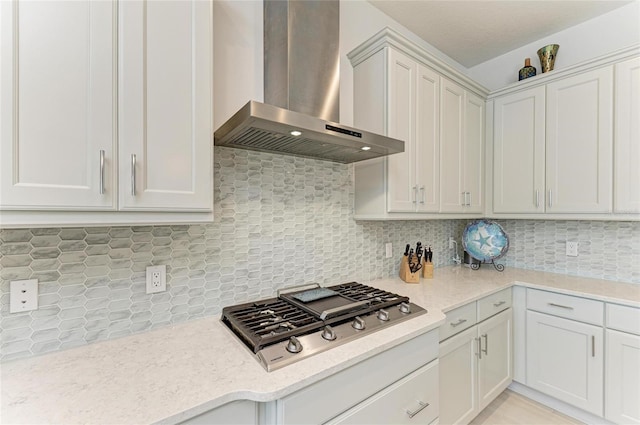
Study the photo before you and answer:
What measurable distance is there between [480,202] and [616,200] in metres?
0.83

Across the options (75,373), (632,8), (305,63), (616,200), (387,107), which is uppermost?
(632,8)

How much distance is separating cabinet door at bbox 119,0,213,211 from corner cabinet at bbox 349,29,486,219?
1.05 metres

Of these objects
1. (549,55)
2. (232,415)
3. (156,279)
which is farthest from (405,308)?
(549,55)

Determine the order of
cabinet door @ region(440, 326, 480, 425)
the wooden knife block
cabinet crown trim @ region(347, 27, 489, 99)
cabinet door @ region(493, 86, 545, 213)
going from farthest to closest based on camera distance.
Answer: cabinet door @ region(493, 86, 545, 213)
the wooden knife block
cabinet crown trim @ region(347, 27, 489, 99)
cabinet door @ region(440, 326, 480, 425)

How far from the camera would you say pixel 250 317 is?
1270 mm

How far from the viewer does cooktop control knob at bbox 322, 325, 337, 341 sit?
1.12 metres

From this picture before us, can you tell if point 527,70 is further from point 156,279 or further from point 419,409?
point 156,279

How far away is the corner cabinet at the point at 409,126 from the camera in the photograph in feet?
5.81

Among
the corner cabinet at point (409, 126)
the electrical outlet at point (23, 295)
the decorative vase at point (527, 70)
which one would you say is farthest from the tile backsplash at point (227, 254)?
the decorative vase at point (527, 70)

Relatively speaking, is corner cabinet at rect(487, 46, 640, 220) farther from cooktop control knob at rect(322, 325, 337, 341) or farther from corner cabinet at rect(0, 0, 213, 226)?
corner cabinet at rect(0, 0, 213, 226)

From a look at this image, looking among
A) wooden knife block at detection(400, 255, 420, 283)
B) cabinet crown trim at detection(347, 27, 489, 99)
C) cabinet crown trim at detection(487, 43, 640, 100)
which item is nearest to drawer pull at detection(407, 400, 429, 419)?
wooden knife block at detection(400, 255, 420, 283)

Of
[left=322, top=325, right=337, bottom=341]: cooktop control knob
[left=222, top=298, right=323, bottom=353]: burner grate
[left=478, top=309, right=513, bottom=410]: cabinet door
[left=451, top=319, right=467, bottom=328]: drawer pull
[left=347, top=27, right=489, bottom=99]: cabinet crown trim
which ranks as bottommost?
[left=478, top=309, right=513, bottom=410]: cabinet door

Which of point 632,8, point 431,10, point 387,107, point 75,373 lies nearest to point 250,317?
point 75,373

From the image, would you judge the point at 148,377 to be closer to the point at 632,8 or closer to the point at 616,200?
the point at 616,200
